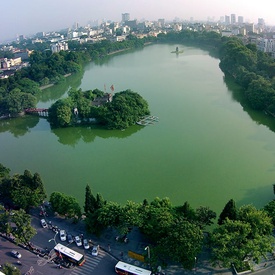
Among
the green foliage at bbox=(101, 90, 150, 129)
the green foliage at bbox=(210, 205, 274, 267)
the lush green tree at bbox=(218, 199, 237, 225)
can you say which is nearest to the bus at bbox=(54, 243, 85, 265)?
the green foliage at bbox=(210, 205, 274, 267)

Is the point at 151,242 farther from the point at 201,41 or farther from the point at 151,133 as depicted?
the point at 201,41

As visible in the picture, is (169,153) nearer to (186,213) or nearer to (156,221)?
(186,213)

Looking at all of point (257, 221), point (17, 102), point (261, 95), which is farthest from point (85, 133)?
point (257, 221)

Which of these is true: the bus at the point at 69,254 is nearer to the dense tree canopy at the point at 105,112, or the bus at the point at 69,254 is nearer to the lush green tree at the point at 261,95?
the dense tree canopy at the point at 105,112

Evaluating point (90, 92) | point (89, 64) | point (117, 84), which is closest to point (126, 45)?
point (89, 64)

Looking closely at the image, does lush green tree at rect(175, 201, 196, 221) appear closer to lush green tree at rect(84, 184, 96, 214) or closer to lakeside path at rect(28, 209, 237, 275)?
lakeside path at rect(28, 209, 237, 275)

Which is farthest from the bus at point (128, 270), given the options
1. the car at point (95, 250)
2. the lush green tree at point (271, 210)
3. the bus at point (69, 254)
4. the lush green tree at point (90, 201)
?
the lush green tree at point (271, 210)
